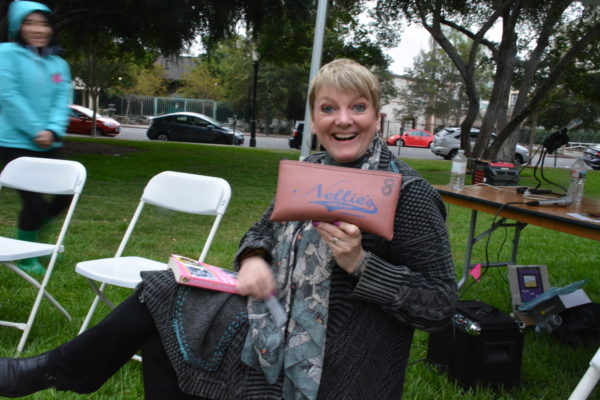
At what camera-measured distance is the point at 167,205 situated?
10.00 feet

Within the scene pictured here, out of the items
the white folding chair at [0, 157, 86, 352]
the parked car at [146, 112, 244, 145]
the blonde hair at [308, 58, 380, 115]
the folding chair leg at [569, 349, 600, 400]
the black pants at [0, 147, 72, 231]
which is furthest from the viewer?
the parked car at [146, 112, 244, 145]

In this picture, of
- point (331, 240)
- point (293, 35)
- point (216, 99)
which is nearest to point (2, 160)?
point (331, 240)

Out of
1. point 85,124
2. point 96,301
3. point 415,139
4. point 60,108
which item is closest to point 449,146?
point 415,139

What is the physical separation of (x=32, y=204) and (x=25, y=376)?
2.32 m

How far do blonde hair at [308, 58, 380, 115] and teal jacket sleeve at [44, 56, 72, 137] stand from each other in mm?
2785

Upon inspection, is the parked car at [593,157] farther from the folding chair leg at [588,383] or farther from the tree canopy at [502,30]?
the folding chair leg at [588,383]

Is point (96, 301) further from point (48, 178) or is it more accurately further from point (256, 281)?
point (256, 281)

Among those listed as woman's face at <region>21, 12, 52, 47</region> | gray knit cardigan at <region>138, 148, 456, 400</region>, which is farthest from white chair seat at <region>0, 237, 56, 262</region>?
gray knit cardigan at <region>138, 148, 456, 400</region>

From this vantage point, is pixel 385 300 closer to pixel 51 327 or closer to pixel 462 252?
pixel 51 327

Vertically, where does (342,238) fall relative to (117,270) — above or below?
above

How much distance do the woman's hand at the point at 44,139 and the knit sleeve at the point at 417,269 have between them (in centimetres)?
305

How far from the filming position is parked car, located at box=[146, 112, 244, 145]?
21922 mm

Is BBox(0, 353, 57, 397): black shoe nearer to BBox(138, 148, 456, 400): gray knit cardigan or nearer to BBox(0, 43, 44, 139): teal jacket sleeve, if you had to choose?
BBox(138, 148, 456, 400): gray knit cardigan

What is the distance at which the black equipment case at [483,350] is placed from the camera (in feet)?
8.81
